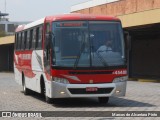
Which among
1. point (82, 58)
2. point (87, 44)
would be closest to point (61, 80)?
point (82, 58)

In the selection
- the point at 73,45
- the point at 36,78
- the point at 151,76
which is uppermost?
the point at 73,45

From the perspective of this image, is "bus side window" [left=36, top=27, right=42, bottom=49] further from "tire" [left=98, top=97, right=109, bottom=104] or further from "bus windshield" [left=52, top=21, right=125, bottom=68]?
"tire" [left=98, top=97, right=109, bottom=104]

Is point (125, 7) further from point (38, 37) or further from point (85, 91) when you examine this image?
point (85, 91)

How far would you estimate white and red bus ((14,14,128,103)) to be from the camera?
611 inches

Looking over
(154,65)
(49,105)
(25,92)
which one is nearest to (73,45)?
(49,105)

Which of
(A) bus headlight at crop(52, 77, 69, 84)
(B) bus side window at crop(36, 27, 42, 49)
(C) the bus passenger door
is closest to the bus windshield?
(C) the bus passenger door

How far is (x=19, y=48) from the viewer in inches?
896

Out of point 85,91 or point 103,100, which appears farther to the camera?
point 103,100

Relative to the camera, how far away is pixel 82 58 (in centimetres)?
1572

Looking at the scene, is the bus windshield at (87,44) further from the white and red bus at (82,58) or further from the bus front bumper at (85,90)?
the bus front bumper at (85,90)

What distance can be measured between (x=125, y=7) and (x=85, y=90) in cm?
4506

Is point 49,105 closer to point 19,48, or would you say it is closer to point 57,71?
point 57,71

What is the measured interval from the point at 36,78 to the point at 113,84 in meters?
3.87

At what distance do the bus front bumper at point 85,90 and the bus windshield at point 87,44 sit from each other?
61cm
